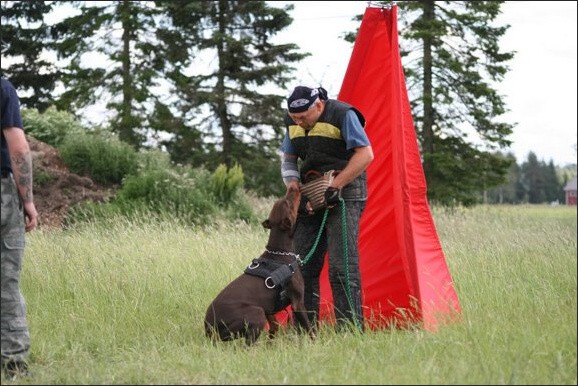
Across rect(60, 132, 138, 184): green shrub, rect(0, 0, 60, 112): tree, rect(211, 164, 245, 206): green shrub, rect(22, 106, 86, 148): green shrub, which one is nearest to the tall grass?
rect(211, 164, 245, 206): green shrub

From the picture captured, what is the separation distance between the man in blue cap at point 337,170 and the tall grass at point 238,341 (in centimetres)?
38

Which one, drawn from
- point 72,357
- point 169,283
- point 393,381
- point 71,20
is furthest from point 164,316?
point 71,20

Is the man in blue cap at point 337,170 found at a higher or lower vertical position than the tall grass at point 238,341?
higher

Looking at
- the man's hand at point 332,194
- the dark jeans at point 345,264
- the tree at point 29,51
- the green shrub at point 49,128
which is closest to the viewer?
the man's hand at point 332,194

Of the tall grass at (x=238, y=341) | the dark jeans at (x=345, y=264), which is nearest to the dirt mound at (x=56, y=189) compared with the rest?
the tall grass at (x=238, y=341)

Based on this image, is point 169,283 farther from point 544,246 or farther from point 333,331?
point 544,246

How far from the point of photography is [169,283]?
7969 mm

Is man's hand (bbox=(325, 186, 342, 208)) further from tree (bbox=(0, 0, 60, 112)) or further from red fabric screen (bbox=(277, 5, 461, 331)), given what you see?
tree (bbox=(0, 0, 60, 112))

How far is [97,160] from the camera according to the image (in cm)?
1673

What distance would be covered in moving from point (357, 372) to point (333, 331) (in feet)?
4.07

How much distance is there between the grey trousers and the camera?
16.3 ft

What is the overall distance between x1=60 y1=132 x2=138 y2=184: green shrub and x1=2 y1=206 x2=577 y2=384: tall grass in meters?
6.11

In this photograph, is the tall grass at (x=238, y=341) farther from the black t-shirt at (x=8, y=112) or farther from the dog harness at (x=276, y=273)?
the black t-shirt at (x=8, y=112)

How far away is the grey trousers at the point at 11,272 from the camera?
4.96 m
